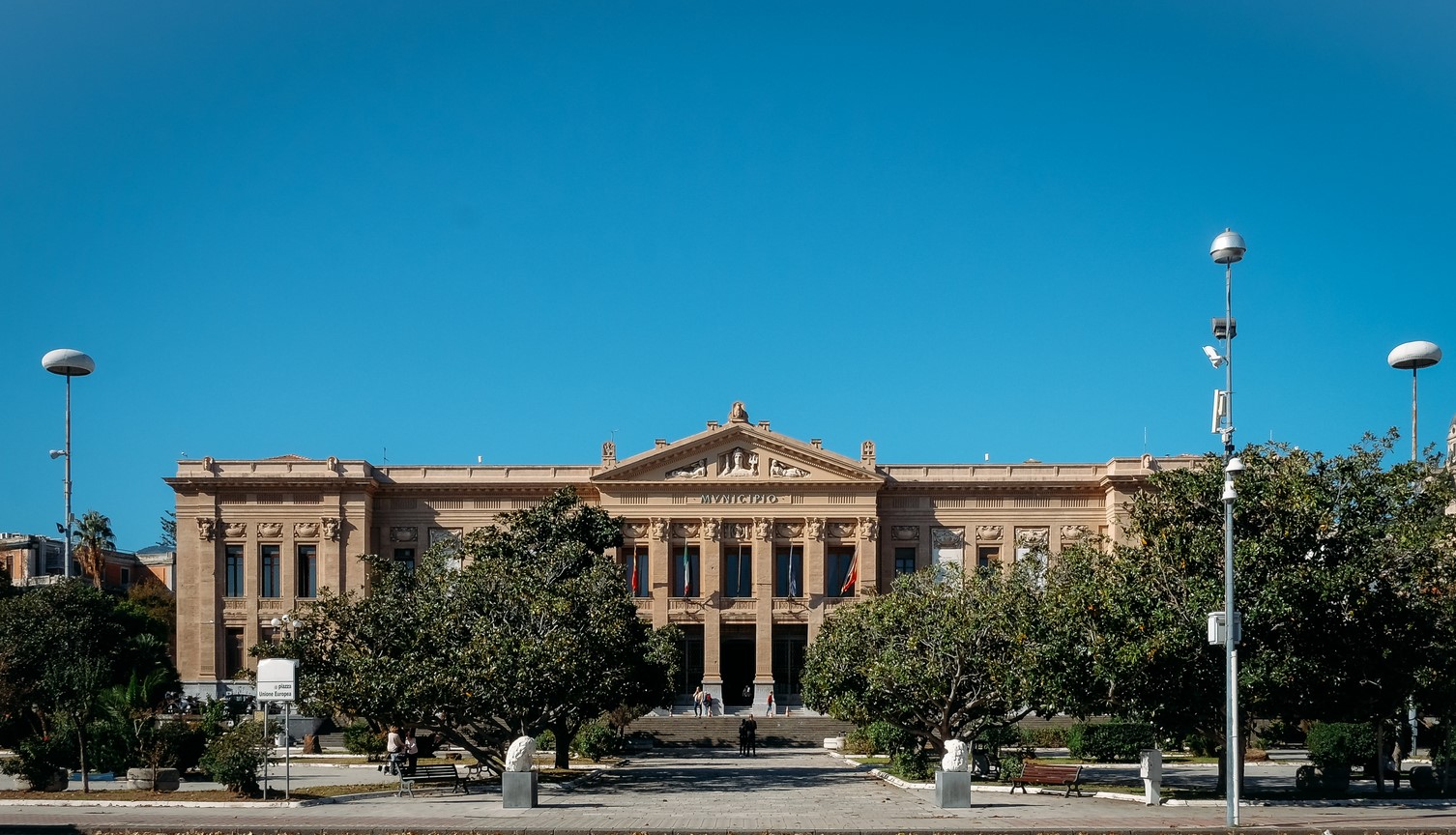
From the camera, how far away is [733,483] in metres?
74.8

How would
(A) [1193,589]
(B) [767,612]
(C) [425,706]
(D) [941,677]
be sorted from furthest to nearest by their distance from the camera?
(B) [767,612] < (D) [941,677] < (C) [425,706] < (A) [1193,589]

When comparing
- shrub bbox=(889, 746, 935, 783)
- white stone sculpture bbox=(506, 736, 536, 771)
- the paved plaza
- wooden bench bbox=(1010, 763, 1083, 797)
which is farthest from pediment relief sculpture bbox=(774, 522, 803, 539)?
white stone sculpture bbox=(506, 736, 536, 771)

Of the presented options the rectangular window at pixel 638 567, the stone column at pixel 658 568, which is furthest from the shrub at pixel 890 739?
the rectangular window at pixel 638 567

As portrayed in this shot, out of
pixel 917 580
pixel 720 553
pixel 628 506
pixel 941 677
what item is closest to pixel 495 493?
pixel 628 506

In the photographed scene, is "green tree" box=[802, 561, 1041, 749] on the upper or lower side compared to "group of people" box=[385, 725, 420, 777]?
upper

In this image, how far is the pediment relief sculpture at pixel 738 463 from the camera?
75000mm

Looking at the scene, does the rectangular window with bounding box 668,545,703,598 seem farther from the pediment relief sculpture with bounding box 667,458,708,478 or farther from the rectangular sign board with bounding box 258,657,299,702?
the rectangular sign board with bounding box 258,657,299,702

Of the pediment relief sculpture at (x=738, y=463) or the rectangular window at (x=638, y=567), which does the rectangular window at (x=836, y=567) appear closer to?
the pediment relief sculpture at (x=738, y=463)

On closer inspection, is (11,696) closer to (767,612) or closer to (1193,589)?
(1193,589)

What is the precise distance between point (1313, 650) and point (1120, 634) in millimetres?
3902

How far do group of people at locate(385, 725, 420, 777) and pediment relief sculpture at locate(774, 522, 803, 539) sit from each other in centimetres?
3742

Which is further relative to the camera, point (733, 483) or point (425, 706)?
point (733, 483)

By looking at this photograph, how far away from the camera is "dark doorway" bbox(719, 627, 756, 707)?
75.1m

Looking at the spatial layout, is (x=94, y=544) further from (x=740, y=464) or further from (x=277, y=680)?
(x=277, y=680)
